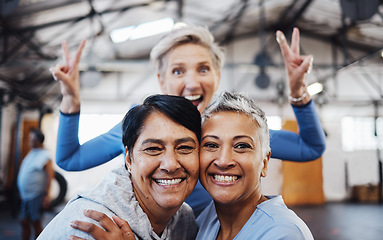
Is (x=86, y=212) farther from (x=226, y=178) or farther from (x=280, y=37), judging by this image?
(x=280, y=37)

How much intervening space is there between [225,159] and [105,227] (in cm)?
48

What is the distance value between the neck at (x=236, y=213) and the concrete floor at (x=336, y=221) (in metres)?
5.09

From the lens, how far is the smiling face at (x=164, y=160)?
1252mm

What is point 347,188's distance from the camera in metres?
11.4

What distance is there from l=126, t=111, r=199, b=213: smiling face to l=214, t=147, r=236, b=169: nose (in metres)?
0.09

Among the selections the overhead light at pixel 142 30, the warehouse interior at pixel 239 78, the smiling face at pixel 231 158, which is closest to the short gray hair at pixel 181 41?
the smiling face at pixel 231 158

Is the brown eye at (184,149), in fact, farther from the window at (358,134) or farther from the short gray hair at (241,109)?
the window at (358,134)

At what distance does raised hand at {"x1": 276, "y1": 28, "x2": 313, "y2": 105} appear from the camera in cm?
161

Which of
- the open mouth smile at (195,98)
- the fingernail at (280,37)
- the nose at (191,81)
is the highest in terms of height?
the fingernail at (280,37)

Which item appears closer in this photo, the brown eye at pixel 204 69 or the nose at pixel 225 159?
the nose at pixel 225 159

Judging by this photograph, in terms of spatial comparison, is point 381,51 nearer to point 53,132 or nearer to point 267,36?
point 267,36

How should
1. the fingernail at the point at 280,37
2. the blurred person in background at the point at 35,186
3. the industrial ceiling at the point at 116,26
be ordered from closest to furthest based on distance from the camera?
the fingernail at the point at 280,37 → the blurred person in background at the point at 35,186 → the industrial ceiling at the point at 116,26

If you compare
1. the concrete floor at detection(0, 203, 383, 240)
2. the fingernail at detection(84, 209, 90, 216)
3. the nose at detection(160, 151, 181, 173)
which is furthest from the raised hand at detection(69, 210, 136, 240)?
the concrete floor at detection(0, 203, 383, 240)

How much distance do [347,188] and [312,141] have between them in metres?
10.9
